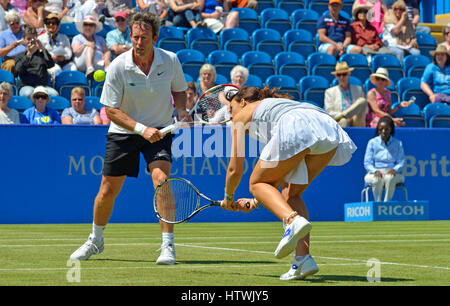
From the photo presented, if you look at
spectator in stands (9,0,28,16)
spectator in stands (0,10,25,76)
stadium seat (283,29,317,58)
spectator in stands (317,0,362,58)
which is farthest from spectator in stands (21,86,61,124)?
spectator in stands (317,0,362,58)

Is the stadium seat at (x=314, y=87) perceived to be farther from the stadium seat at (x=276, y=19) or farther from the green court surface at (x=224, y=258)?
the green court surface at (x=224, y=258)

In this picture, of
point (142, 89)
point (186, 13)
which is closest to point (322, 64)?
point (186, 13)

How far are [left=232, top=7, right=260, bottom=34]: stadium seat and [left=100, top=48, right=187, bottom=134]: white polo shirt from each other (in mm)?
11219

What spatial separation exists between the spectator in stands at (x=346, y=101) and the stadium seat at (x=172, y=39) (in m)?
3.13

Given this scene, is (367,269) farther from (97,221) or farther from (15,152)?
(15,152)

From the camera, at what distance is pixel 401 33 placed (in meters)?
19.0

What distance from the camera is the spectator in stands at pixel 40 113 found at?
13836 millimetres

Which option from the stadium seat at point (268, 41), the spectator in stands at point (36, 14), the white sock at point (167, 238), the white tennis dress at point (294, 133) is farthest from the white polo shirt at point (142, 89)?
the stadium seat at point (268, 41)

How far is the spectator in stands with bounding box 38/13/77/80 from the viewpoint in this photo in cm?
1549

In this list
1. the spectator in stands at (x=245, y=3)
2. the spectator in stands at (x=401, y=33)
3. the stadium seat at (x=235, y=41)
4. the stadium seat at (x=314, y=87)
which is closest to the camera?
the stadium seat at (x=314, y=87)

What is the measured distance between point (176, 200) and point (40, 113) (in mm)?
7403

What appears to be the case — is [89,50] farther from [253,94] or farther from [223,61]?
[253,94]
